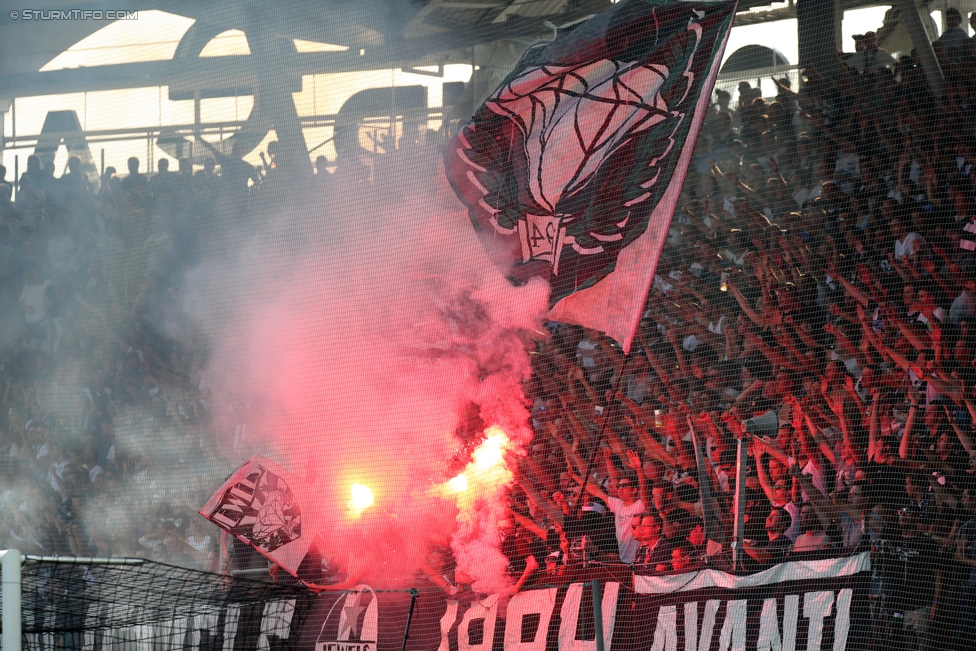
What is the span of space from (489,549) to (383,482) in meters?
0.96

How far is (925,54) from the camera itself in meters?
5.59

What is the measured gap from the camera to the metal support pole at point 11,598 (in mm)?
4027

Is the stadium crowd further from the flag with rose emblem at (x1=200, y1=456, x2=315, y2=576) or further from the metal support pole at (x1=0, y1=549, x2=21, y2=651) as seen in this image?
the metal support pole at (x1=0, y1=549, x2=21, y2=651)

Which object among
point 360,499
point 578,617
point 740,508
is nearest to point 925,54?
point 740,508

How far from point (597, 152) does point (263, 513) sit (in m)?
2.66

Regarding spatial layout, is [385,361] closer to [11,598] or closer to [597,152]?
[597,152]

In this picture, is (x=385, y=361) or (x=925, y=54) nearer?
(x=925, y=54)

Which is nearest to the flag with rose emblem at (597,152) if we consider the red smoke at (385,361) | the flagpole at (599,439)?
the red smoke at (385,361)

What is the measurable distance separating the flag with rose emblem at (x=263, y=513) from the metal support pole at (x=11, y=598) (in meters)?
1.94

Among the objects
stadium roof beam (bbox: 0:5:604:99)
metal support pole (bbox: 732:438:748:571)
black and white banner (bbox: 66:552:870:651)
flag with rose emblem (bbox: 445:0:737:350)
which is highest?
stadium roof beam (bbox: 0:5:604:99)

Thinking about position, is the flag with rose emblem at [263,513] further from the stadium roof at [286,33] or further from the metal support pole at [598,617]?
the stadium roof at [286,33]

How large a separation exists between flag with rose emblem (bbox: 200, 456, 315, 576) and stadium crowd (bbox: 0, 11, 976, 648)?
0.78 m

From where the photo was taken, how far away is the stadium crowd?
4.95 metres

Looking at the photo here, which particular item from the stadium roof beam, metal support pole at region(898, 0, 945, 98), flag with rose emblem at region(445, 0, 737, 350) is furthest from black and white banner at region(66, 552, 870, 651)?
the stadium roof beam
